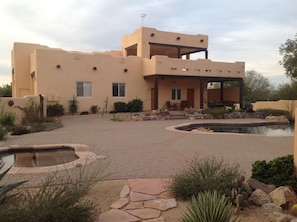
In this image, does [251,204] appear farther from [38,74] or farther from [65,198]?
[38,74]

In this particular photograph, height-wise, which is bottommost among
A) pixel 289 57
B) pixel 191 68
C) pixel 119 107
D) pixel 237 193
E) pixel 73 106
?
pixel 237 193

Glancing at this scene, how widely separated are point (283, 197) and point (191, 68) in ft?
71.4

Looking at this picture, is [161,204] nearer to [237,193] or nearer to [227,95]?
[237,193]

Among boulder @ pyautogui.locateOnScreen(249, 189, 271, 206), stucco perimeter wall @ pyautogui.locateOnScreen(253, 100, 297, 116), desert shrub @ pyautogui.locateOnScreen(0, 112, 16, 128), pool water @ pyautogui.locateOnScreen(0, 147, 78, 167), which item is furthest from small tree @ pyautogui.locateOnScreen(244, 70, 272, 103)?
boulder @ pyautogui.locateOnScreen(249, 189, 271, 206)

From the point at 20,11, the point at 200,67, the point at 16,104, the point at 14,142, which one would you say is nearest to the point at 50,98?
the point at 16,104

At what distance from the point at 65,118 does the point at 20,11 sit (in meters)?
8.28

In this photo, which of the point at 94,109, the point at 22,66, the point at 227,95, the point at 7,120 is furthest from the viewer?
the point at 227,95

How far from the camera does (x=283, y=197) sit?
4578 mm

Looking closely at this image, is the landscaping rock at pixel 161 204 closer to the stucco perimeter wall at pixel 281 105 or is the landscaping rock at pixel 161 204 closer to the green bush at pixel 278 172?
the green bush at pixel 278 172

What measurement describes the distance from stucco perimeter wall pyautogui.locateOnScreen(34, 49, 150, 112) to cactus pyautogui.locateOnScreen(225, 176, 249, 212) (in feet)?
63.9

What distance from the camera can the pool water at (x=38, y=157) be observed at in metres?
8.19

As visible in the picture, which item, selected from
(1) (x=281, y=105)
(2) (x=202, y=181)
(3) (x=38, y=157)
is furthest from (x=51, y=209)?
(1) (x=281, y=105)

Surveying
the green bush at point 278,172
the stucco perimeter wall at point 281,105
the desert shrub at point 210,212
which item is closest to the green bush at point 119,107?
the stucco perimeter wall at point 281,105

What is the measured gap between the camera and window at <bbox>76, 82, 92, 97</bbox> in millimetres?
23391
